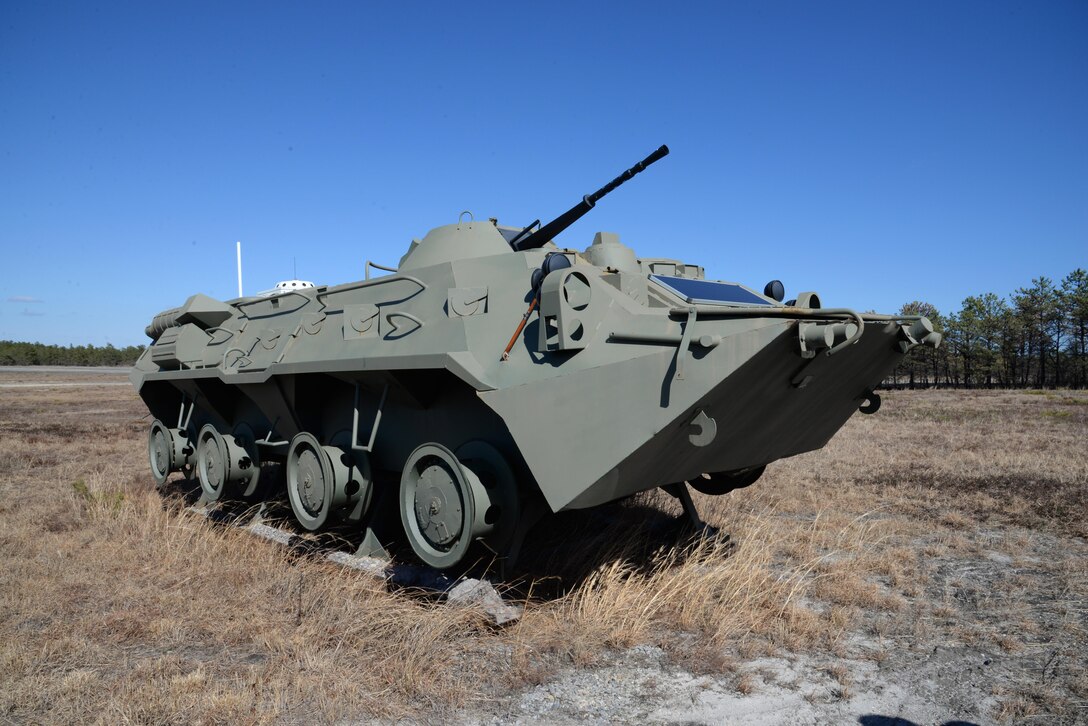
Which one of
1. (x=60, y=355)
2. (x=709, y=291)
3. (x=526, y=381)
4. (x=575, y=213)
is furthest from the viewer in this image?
(x=60, y=355)

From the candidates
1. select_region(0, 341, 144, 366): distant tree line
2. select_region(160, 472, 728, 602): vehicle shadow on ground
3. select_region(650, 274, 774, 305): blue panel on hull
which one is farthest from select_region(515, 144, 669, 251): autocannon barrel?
select_region(0, 341, 144, 366): distant tree line

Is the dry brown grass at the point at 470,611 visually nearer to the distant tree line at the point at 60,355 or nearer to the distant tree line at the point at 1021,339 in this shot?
the distant tree line at the point at 1021,339

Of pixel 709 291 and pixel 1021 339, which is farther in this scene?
pixel 1021 339

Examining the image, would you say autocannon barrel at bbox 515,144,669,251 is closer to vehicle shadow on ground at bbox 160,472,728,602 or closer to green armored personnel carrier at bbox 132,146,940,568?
green armored personnel carrier at bbox 132,146,940,568

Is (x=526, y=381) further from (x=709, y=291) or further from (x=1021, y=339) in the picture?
(x=1021, y=339)

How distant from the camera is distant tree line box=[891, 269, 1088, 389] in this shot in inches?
1638

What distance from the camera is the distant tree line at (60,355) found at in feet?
256

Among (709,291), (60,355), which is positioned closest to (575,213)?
(709,291)

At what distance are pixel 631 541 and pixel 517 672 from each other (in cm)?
261

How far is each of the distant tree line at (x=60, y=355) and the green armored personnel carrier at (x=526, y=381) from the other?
81914 mm

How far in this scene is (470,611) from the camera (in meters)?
4.98

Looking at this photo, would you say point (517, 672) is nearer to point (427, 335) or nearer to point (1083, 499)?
point (427, 335)

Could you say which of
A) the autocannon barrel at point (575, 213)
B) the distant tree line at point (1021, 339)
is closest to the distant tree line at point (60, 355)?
the distant tree line at point (1021, 339)

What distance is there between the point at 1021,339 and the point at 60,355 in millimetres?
84424
